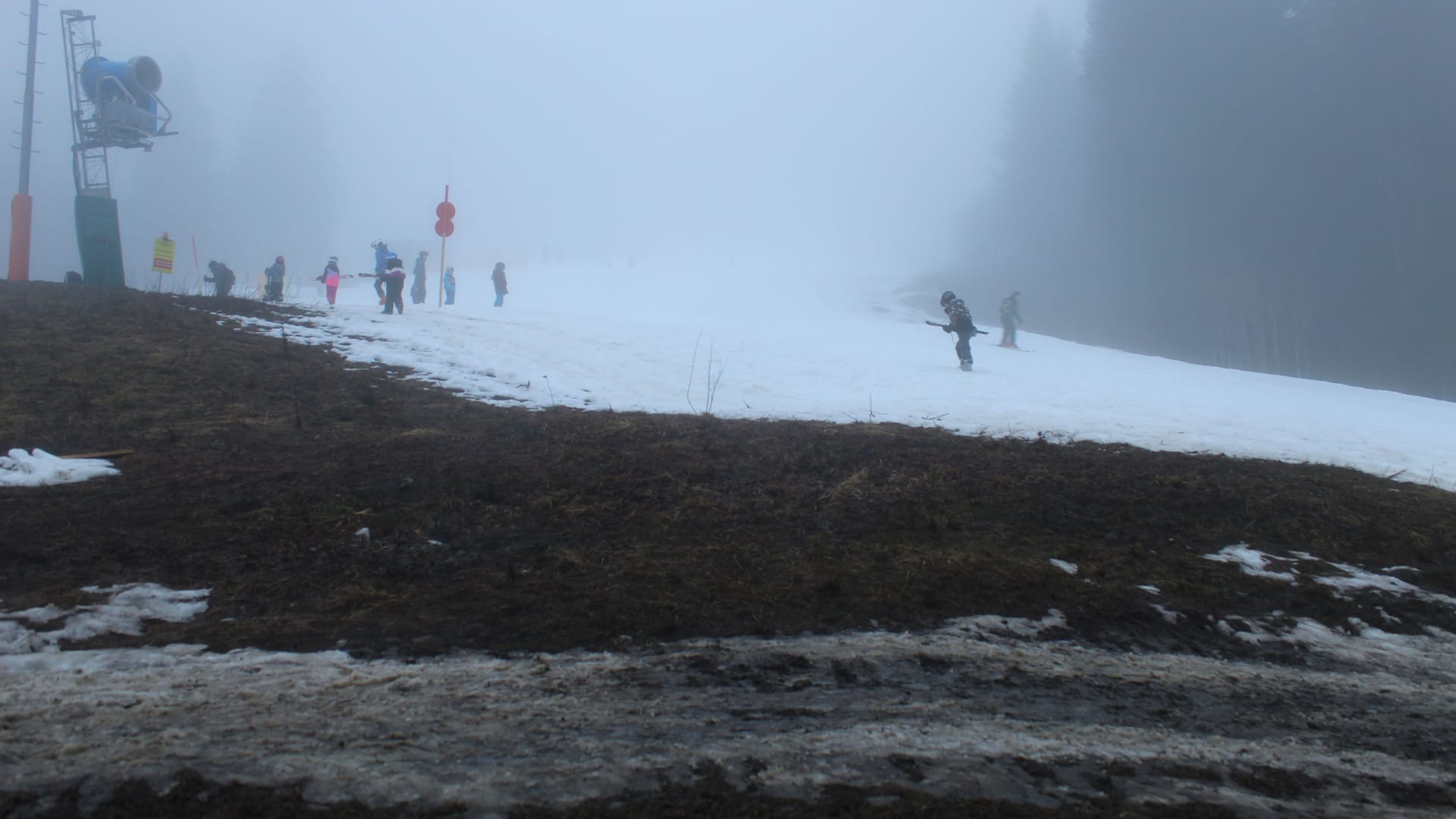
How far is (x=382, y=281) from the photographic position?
18.7 metres

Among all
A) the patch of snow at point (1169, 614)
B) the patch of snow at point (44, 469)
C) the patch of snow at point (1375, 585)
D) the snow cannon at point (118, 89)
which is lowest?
the patch of snow at point (1375, 585)

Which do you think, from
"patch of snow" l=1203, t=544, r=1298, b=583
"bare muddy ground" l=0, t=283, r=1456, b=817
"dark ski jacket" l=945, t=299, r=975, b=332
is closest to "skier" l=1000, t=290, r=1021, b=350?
"dark ski jacket" l=945, t=299, r=975, b=332

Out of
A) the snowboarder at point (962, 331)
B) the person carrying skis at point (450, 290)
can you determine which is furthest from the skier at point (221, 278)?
the snowboarder at point (962, 331)

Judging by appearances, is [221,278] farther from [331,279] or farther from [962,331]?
[962,331]

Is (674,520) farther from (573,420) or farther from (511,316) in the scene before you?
(511,316)

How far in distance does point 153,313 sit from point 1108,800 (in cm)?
1286

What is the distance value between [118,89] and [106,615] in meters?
18.2

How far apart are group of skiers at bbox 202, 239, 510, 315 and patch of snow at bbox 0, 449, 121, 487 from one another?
1133 cm

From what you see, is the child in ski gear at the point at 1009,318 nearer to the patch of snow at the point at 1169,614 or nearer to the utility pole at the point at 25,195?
the patch of snow at the point at 1169,614

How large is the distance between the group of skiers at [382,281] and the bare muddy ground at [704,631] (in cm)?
1032

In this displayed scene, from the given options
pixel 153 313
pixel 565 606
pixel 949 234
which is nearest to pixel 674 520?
pixel 565 606

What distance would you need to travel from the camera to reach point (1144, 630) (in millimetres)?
4027

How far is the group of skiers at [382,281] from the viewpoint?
1741cm

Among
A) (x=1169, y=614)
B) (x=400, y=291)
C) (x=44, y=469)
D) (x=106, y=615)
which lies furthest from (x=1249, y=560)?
(x=400, y=291)
